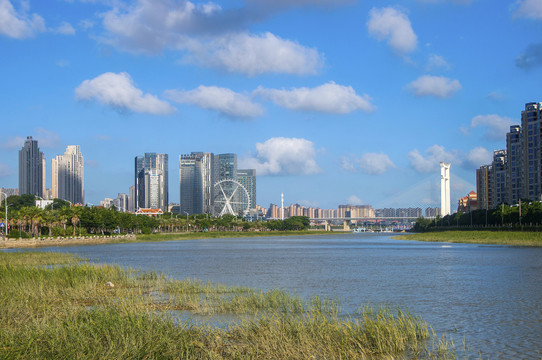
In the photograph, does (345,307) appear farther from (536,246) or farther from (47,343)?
(536,246)

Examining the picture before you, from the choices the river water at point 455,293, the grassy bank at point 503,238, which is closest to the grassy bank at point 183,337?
the river water at point 455,293

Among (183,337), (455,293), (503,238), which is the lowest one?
(503,238)

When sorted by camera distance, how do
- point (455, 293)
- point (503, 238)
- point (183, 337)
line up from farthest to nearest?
point (503, 238)
point (455, 293)
point (183, 337)

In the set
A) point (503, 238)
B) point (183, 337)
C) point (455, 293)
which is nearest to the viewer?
point (183, 337)

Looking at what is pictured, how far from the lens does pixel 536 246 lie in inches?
3772

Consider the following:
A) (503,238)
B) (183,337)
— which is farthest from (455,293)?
(503,238)

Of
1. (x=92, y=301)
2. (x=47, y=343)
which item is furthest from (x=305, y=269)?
(x=47, y=343)

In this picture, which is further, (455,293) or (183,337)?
(455,293)

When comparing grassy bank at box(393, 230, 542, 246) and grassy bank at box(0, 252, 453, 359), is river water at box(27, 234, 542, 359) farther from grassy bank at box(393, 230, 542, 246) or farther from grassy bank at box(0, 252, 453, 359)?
grassy bank at box(393, 230, 542, 246)

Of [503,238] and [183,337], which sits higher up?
[183,337]

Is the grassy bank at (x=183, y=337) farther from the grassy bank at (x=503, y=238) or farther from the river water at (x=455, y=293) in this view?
the grassy bank at (x=503, y=238)

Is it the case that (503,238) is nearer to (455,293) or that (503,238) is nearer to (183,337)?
(455,293)

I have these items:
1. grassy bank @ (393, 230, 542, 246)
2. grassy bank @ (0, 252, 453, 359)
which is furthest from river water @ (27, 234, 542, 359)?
grassy bank @ (393, 230, 542, 246)

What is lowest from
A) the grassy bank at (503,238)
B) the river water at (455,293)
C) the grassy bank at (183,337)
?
the grassy bank at (503,238)
